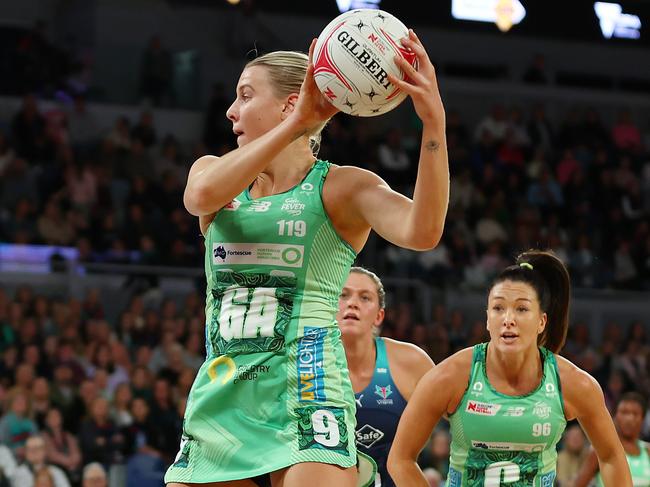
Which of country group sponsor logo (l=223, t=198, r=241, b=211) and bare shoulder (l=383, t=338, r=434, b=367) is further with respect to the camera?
bare shoulder (l=383, t=338, r=434, b=367)

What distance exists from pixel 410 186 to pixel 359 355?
11.2 meters

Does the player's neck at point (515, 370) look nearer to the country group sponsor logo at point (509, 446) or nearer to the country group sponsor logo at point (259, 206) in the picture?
the country group sponsor logo at point (509, 446)

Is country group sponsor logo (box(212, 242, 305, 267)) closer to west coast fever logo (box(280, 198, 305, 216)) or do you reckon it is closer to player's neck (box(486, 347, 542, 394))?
west coast fever logo (box(280, 198, 305, 216))

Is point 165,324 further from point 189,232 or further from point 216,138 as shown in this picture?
point 216,138

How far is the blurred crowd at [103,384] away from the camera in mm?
9977

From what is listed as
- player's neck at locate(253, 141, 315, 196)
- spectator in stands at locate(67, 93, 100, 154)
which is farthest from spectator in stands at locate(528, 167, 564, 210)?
player's neck at locate(253, 141, 315, 196)

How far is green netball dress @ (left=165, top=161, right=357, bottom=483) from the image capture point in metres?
3.37

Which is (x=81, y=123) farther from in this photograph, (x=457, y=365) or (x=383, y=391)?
(x=457, y=365)

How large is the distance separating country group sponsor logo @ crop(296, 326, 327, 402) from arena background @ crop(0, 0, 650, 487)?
22.6 ft

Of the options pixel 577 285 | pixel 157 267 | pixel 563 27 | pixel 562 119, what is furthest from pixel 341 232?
pixel 562 119

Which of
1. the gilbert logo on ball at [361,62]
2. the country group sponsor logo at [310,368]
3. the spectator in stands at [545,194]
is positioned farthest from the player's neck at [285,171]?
the spectator in stands at [545,194]

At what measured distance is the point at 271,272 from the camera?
3455mm

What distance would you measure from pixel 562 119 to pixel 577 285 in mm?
5372

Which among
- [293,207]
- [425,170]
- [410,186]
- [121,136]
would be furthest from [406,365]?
[410,186]
